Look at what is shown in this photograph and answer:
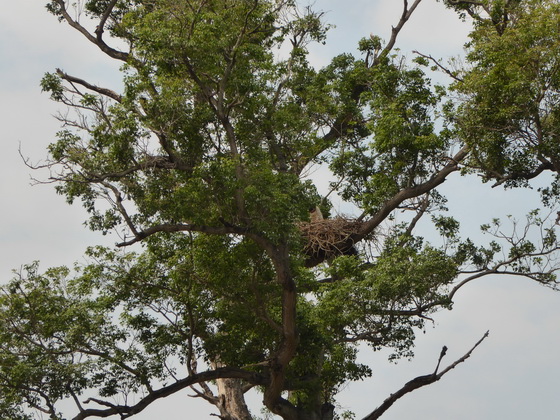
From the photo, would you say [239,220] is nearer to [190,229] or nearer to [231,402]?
[190,229]

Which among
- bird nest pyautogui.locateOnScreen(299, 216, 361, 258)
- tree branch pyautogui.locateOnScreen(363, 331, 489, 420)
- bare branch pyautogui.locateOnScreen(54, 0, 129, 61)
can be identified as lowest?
tree branch pyautogui.locateOnScreen(363, 331, 489, 420)

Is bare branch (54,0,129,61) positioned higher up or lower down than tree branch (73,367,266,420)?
higher up

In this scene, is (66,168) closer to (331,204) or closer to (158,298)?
(158,298)

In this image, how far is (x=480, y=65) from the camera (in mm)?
13906

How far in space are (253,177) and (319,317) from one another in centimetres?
256

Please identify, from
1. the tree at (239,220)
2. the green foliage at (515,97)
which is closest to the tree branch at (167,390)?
the tree at (239,220)

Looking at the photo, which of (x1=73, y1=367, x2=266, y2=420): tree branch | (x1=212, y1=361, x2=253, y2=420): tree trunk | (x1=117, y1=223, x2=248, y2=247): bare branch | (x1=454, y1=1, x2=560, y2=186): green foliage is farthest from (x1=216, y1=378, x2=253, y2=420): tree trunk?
(x1=454, y1=1, x2=560, y2=186): green foliage

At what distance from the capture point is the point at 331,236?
16781 millimetres

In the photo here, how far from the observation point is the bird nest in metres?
16.8

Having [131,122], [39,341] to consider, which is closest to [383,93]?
[131,122]

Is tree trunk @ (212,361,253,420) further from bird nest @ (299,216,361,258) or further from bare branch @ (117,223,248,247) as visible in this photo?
bare branch @ (117,223,248,247)

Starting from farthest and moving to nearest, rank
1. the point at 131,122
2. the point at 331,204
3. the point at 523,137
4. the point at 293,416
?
the point at 331,204 → the point at 293,416 → the point at 523,137 → the point at 131,122

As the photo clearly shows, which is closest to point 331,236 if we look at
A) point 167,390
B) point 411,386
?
point 411,386

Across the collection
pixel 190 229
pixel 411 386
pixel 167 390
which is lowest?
pixel 411 386
